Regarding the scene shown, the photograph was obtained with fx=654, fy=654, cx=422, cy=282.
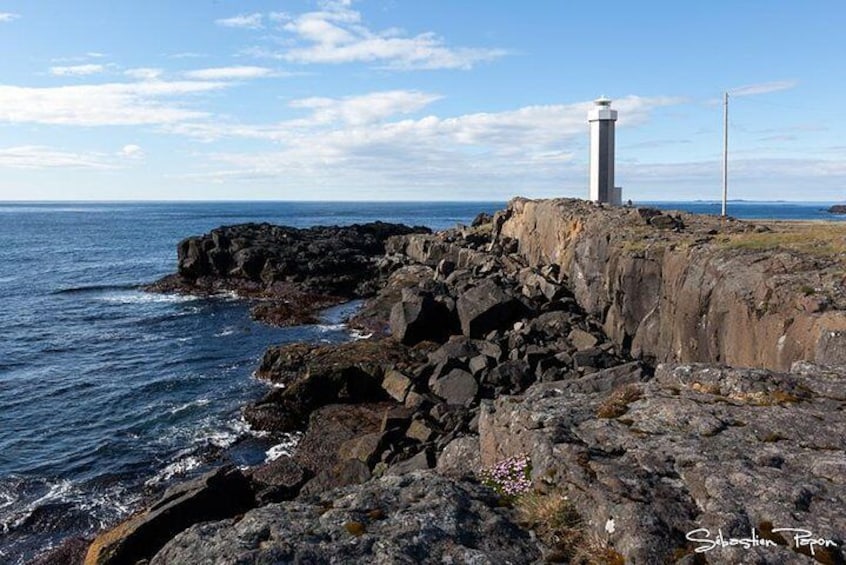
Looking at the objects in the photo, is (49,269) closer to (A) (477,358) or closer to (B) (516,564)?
(A) (477,358)

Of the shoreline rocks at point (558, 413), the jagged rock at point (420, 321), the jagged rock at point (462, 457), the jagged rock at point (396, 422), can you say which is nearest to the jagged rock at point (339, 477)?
the shoreline rocks at point (558, 413)

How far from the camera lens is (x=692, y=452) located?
28.1ft

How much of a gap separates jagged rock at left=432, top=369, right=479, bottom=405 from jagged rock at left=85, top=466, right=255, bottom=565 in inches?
383

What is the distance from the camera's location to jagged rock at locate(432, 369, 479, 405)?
25.8 metres

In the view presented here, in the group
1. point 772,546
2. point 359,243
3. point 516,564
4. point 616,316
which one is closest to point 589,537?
point 516,564

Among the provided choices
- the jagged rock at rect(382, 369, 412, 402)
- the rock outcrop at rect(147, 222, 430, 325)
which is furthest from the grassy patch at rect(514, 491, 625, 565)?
the rock outcrop at rect(147, 222, 430, 325)

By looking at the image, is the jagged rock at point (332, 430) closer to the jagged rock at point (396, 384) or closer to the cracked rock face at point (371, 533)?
the jagged rock at point (396, 384)

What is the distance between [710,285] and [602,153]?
32.8m

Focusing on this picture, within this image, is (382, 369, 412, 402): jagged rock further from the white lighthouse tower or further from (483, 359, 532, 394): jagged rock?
the white lighthouse tower

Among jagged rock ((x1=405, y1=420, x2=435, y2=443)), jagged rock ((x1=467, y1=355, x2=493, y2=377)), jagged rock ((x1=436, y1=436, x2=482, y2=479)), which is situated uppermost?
jagged rock ((x1=436, y1=436, x2=482, y2=479))

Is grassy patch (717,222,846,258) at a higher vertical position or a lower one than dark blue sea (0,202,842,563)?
higher
